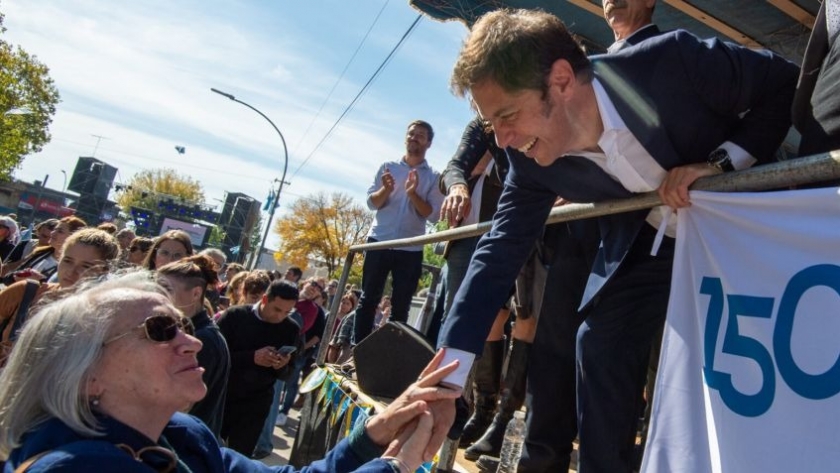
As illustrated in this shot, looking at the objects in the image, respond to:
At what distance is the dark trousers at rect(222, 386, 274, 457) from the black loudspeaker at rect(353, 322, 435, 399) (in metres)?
1.66

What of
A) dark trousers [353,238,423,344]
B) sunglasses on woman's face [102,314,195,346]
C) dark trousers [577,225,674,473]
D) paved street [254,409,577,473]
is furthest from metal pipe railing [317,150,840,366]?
paved street [254,409,577,473]

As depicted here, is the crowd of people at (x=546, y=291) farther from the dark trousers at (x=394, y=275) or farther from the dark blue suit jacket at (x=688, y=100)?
the dark trousers at (x=394, y=275)

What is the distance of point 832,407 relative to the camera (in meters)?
1.29

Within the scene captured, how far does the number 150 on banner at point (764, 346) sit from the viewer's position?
1.34 m

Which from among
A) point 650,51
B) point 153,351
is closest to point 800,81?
point 650,51

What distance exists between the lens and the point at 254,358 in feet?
18.1

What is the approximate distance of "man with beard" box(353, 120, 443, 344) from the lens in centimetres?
518

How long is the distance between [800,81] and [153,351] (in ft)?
6.72

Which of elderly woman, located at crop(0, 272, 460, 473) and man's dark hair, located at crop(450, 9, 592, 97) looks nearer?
elderly woman, located at crop(0, 272, 460, 473)

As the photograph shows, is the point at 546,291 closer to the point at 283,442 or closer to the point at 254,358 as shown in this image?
the point at 254,358

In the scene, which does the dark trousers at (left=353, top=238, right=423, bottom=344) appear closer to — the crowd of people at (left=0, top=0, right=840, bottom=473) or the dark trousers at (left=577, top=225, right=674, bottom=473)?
the crowd of people at (left=0, top=0, right=840, bottom=473)

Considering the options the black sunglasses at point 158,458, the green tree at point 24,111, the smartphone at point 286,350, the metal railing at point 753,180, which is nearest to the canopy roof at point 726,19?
the smartphone at point 286,350

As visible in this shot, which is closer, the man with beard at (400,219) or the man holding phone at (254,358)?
the man with beard at (400,219)

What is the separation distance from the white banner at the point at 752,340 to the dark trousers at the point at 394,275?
133 inches
